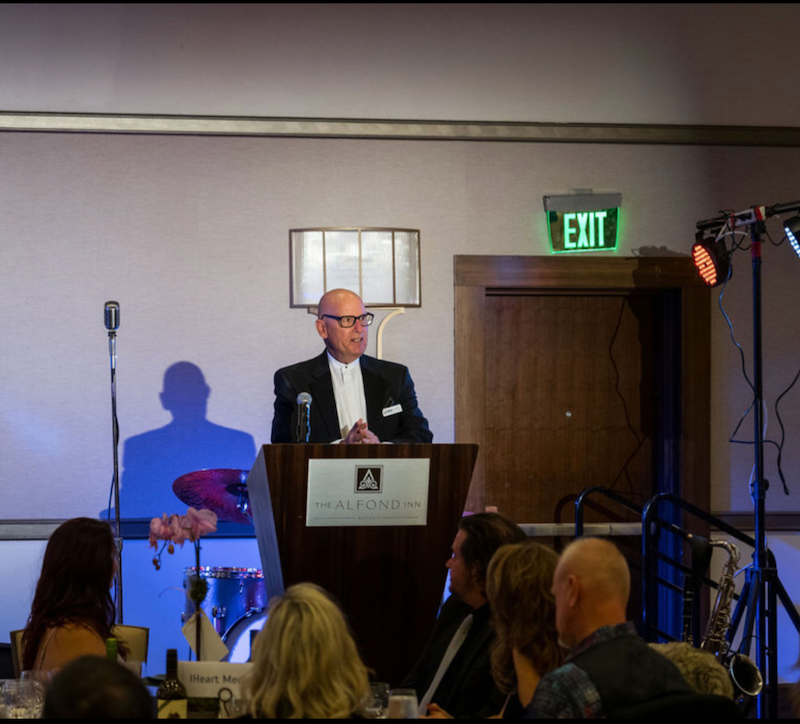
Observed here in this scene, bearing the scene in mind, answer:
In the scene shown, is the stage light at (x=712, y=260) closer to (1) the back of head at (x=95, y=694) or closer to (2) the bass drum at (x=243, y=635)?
(2) the bass drum at (x=243, y=635)

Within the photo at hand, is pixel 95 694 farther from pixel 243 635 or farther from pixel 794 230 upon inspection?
pixel 794 230

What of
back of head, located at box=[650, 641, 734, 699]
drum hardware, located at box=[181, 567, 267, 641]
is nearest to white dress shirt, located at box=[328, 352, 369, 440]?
drum hardware, located at box=[181, 567, 267, 641]

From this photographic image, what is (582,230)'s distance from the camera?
20.8 feet

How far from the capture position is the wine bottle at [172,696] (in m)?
2.78

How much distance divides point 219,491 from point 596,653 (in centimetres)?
288

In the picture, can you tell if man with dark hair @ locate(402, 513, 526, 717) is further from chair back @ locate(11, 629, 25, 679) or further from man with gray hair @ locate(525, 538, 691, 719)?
chair back @ locate(11, 629, 25, 679)

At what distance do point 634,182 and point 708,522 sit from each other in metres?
2.03

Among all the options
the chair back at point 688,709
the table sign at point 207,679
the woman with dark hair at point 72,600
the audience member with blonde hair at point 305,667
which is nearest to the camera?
the chair back at point 688,709

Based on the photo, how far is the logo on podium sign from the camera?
3623 millimetres

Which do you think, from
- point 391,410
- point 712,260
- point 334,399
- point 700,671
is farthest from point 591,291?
point 700,671

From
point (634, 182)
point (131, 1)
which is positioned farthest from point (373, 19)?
point (634, 182)

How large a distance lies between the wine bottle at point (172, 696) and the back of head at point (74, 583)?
0.63 metres

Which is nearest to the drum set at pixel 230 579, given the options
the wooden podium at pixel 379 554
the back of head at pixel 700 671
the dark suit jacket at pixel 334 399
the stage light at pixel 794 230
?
the dark suit jacket at pixel 334 399

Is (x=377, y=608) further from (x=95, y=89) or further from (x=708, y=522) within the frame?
(x=95, y=89)
